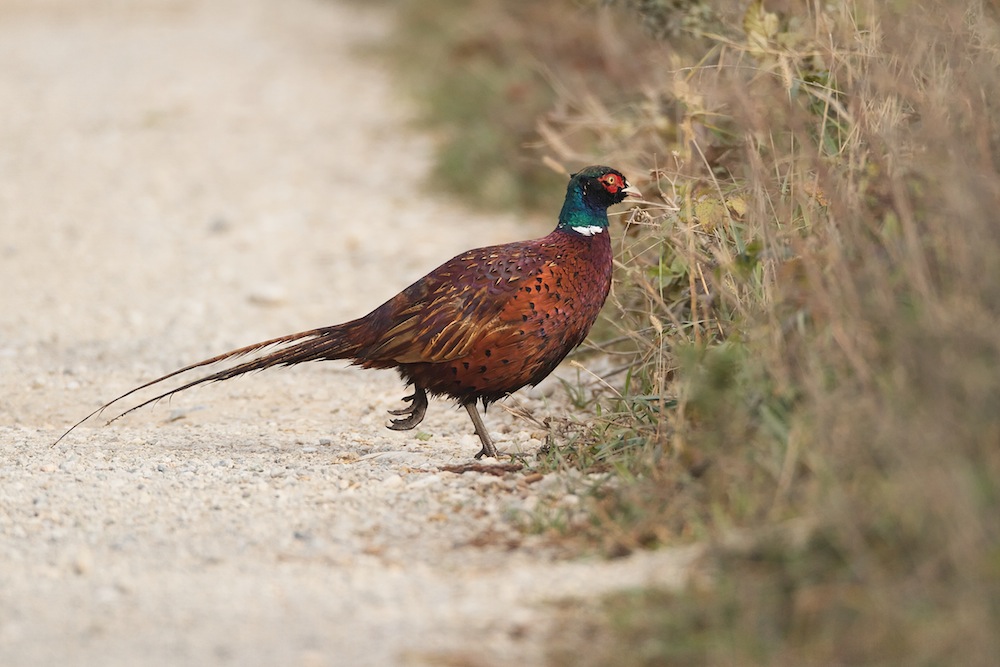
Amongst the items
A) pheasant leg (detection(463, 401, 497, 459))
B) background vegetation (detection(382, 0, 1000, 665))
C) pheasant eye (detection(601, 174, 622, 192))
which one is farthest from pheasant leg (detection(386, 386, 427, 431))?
pheasant eye (detection(601, 174, 622, 192))

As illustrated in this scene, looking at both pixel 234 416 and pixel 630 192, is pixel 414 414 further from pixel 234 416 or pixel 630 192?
pixel 630 192

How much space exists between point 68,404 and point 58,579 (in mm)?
2320

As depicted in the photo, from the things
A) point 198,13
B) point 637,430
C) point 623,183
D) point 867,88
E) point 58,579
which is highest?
point 198,13

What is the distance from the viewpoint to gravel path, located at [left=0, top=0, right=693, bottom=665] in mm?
3342

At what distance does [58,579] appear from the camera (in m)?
3.64

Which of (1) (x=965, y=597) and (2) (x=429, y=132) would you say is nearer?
(1) (x=965, y=597)

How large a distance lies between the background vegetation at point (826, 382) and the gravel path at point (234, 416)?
0.26 meters

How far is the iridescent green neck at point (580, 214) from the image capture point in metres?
4.93

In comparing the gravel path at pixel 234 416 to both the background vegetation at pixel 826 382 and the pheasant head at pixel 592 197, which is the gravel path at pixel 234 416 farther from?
the pheasant head at pixel 592 197

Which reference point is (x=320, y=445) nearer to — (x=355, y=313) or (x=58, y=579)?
(x=58, y=579)

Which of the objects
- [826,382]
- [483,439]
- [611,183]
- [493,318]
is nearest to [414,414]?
[483,439]

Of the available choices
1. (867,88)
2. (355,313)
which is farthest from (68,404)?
(867,88)

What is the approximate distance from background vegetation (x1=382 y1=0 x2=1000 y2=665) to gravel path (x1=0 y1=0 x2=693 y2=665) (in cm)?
26

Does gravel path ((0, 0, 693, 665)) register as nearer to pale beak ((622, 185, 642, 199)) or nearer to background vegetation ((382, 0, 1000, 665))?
background vegetation ((382, 0, 1000, 665))
